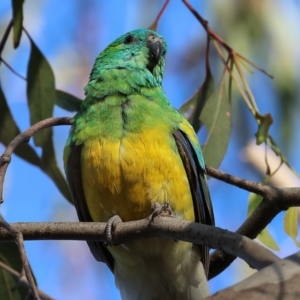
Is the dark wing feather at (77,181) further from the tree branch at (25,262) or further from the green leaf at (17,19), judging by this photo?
the tree branch at (25,262)

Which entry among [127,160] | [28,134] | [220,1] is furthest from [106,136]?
[220,1]

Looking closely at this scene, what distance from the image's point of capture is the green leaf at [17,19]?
3.24 meters

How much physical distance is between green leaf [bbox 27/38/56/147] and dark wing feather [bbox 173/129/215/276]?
2.67 ft

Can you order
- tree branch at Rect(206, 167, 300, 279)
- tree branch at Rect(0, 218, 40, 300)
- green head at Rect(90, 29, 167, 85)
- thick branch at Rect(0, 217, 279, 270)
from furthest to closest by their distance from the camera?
green head at Rect(90, 29, 167, 85) → tree branch at Rect(206, 167, 300, 279) → thick branch at Rect(0, 217, 279, 270) → tree branch at Rect(0, 218, 40, 300)

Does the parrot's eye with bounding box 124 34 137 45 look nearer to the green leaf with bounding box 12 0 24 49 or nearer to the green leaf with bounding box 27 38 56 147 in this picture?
the green leaf with bounding box 27 38 56 147

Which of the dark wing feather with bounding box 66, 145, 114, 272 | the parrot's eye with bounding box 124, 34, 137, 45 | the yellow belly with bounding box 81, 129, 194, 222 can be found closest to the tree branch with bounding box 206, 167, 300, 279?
the yellow belly with bounding box 81, 129, 194, 222

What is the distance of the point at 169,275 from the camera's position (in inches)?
124

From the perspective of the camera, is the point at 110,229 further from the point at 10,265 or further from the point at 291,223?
the point at 291,223

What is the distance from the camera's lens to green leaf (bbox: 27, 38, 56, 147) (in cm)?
348

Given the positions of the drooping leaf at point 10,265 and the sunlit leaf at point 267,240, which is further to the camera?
the sunlit leaf at point 267,240

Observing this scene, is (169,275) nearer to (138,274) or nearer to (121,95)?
(138,274)

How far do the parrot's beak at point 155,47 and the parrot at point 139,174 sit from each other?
6.2 inches

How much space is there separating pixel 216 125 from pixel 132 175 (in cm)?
84

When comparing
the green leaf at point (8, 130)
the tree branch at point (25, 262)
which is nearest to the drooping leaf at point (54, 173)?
the green leaf at point (8, 130)
